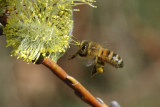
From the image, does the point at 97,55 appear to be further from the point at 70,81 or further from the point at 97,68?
the point at 70,81

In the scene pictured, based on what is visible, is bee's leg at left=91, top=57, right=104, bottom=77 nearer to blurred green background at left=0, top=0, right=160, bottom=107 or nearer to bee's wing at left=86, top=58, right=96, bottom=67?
bee's wing at left=86, top=58, right=96, bottom=67

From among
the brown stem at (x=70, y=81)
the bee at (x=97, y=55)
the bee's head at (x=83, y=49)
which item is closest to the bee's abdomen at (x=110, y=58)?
the bee at (x=97, y=55)

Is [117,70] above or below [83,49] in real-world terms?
below

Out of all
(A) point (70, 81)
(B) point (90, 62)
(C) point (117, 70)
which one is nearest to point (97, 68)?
(B) point (90, 62)

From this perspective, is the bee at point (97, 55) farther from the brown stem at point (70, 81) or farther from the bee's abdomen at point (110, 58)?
the brown stem at point (70, 81)

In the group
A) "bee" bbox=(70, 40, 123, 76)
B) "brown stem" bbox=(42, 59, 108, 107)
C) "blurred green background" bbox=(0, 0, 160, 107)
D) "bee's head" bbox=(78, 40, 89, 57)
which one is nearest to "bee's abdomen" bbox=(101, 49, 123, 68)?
"bee" bbox=(70, 40, 123, 76)
